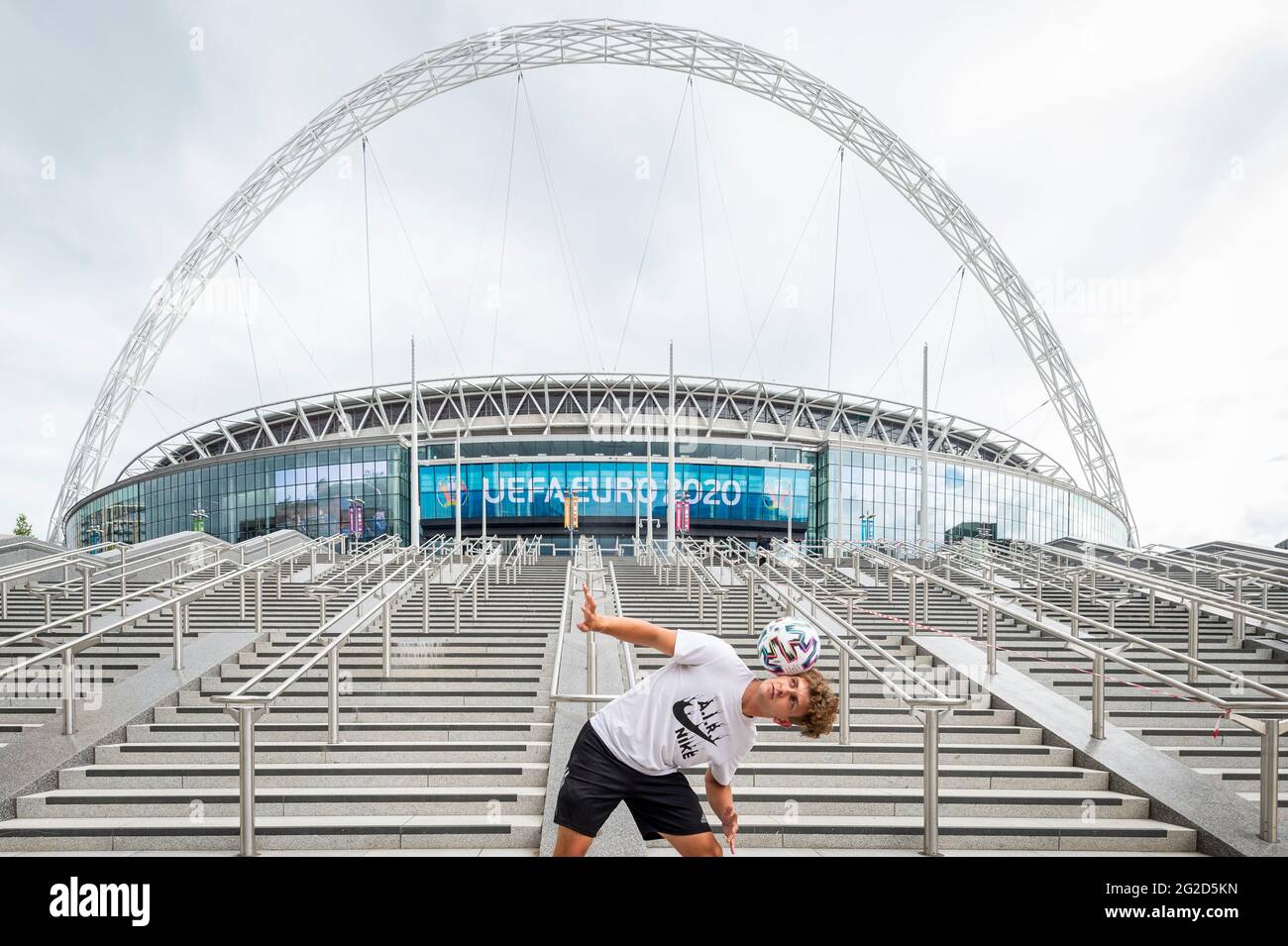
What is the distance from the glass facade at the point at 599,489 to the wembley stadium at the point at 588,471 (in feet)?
0.32

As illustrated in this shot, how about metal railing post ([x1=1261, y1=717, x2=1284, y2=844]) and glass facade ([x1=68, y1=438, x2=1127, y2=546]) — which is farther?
glass facade ([x1=68, y1=438, x2=1127, y2=546])

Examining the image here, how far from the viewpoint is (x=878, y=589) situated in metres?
15.3

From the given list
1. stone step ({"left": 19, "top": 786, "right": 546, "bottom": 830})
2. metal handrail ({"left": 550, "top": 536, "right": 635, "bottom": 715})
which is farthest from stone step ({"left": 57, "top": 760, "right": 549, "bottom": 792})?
metal handrail ({"left": 550, "top": 536, "right": 635, "bottom": 715})

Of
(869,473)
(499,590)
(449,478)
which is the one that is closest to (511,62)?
(449,478)

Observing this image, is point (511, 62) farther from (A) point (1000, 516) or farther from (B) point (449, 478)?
(A) point (1000, 516)

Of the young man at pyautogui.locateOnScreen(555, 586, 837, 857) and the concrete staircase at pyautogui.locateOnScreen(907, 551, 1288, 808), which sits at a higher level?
the young man at pyautogui.locateOnScreen(555, 586, 837, 857)

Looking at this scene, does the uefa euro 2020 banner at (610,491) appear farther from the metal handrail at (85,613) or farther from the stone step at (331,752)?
the stone step at (331,752)

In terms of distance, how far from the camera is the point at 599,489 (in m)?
48.3

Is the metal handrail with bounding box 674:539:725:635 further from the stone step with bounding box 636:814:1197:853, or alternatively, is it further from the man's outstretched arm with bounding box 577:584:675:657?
the man's outstretched arm with bounding box 577:584:675:657

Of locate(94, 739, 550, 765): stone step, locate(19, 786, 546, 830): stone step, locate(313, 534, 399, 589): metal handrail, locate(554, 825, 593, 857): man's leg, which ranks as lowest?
locate(19, 786, 546, 830): stone step

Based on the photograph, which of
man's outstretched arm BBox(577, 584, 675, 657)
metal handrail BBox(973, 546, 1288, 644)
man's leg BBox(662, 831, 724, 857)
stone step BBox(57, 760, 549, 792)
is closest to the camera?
man's outstretched arm BBox(577, 584, 675, 657)

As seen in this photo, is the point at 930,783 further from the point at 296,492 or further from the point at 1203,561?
the point at 296,492

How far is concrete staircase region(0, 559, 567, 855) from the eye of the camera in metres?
4.92
